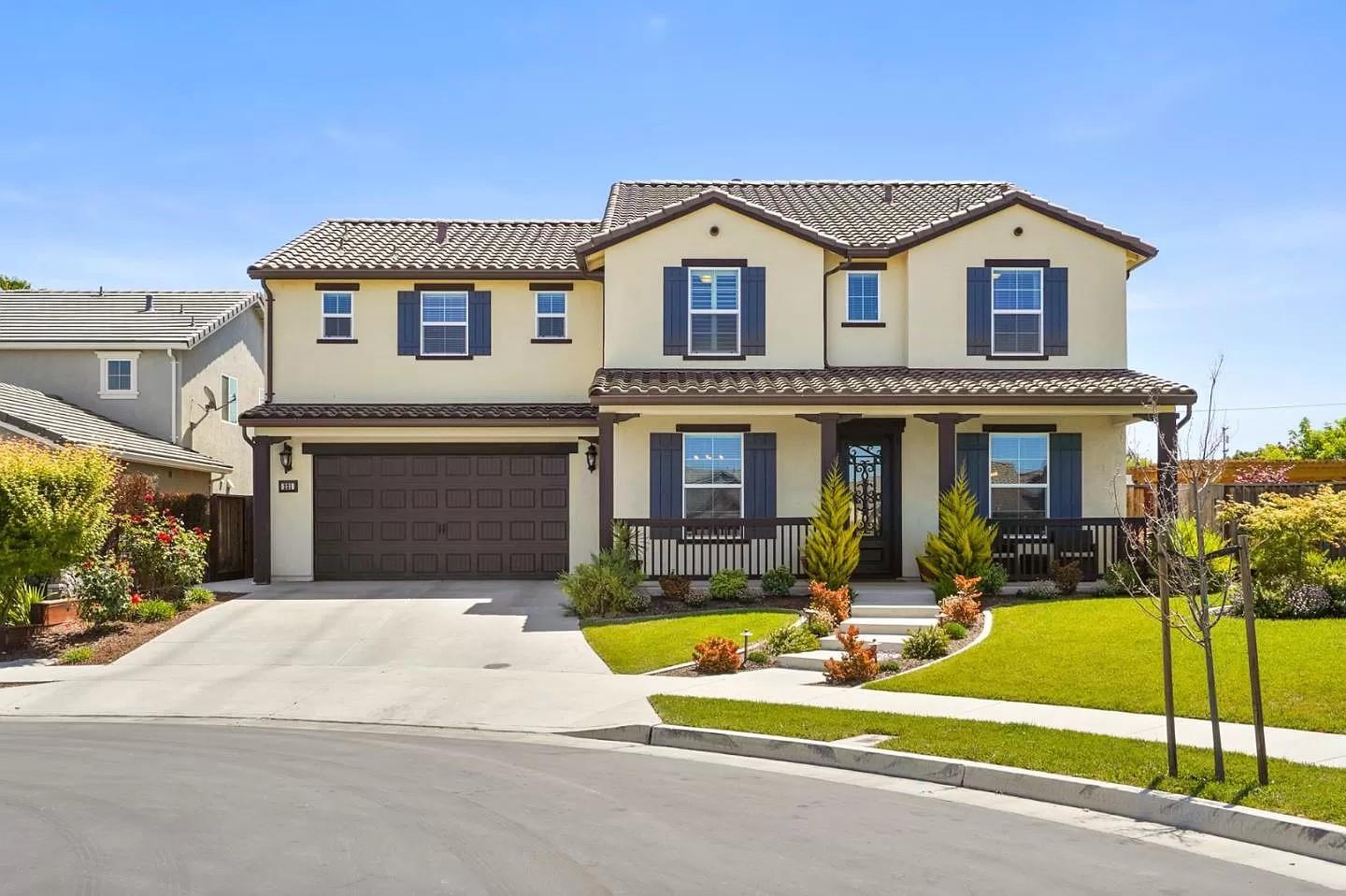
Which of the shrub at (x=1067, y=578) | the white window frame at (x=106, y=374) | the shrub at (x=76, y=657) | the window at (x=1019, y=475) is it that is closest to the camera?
the shrub at (x=76, y=657)

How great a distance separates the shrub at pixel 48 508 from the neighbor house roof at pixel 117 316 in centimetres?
1156

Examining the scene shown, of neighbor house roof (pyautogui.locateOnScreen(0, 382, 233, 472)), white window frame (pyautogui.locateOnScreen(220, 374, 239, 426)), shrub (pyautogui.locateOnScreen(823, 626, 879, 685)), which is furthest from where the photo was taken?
white window frame (pyautogui.locateOnScreen(220, 374, 239, 426))

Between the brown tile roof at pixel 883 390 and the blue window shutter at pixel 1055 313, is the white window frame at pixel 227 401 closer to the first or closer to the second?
the brown tile roof at pixel 883 390

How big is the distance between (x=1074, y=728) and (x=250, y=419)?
1623 cm

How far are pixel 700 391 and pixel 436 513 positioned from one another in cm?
627

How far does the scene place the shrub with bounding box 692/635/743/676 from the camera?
47.4ft

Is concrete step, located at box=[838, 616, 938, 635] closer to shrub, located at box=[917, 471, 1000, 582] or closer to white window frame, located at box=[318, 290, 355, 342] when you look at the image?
shrub, located at box=[917, 471, 1000, 582]

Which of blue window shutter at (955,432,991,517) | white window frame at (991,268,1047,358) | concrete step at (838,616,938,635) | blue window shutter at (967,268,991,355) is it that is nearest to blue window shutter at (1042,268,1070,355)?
white window frame at (991,268,1047,358)

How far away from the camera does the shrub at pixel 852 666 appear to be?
535 inches

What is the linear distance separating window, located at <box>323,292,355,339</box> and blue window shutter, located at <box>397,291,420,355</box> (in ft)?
2.92

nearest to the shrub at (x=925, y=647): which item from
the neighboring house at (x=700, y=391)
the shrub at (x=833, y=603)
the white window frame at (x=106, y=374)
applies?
the shrub at (x=833, y=603)

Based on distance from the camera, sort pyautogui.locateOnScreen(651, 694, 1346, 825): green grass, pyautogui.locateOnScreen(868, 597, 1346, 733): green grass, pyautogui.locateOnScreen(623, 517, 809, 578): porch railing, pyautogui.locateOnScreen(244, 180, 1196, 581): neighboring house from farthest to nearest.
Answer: pyautogui.locateOnScreen(623, 517, 809, 578): porch railing < pyautogui.locateOnScreen(244, 180, 1196, 581): neighboring house < pyautogui.locateOnScreen(868, 597, 1346, 733): green grass < pyautogui.locateOnScreen(651, 694, 1346, 825): green grass

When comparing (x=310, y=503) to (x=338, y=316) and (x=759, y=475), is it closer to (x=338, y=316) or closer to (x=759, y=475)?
(x=338, y=316)

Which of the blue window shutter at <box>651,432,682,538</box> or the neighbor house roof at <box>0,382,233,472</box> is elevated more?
the neighbor house roof at <box>0,382,233,472</box>
